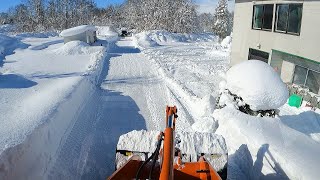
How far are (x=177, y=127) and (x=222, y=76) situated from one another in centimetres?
913

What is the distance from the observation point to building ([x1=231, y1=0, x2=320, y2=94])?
490 inches

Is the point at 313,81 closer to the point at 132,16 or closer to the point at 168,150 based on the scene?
the point at 168,150

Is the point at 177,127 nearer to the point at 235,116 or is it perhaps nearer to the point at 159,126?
the point at 159,126

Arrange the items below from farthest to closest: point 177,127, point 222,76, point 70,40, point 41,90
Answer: point 70,40 < point 222,76 < point 41,90 < point 177,127

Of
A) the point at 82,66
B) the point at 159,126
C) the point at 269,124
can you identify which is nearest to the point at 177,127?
the point at 159,126

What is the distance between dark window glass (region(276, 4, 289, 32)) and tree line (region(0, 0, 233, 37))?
129 feet

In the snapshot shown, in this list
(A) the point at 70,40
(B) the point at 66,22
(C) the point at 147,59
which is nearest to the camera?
(C) the point at 147,59

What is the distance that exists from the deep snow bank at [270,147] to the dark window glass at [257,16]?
9.82 meters

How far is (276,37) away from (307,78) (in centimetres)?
271

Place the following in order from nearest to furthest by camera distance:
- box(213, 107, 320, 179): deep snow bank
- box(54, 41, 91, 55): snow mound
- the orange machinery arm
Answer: the orange machinery arm < box(213, 107, 320, 179): deep snow bank < box(54, 41, 91, 55): snow mound

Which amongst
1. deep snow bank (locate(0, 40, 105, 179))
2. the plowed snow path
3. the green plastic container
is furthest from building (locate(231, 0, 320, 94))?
deep snow bank (locate(0, 40, 105, 179))

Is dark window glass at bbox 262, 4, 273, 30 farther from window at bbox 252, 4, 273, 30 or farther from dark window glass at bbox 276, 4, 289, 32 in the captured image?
dark window glass at bbox 276, 4, 289, 32

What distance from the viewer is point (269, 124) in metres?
7.17

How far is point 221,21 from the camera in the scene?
180 feet
